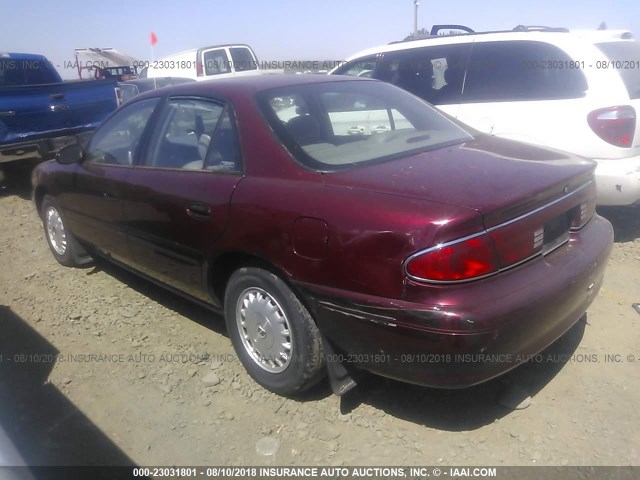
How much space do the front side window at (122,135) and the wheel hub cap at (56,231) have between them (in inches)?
35.9

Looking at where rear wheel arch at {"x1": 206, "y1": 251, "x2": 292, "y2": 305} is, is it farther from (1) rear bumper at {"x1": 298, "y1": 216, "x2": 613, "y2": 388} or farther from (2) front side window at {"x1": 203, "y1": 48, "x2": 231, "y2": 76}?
(2) front side window at {"x1": 203, "y1": 48, "x2": 231, "y2": 76}

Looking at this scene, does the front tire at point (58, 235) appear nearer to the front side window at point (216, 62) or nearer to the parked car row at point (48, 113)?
the parked car row at point (48, 113)

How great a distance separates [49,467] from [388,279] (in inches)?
70.6

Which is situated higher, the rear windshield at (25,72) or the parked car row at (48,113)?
the rear windshield at (25,72)

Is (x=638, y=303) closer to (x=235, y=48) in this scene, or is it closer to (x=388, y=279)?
(x=388, y=279)

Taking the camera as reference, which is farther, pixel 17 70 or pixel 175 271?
pixel 17 70

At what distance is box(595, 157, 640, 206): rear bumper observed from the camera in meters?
4.39

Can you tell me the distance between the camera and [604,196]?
4.48 metres

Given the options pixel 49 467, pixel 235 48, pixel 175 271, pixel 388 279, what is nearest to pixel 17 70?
pixel 235 48

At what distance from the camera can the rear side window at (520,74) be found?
4.66 m

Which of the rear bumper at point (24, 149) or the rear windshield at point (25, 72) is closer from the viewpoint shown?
the rear bumper at point (24, 149)

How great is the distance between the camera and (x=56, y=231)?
4.89 m

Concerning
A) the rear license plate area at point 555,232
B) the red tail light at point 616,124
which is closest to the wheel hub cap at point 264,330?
the rear license plate area at point 555,232

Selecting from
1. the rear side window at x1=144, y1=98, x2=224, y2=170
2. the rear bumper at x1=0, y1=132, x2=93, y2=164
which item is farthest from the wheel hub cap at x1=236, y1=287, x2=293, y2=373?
the rear bumper at x1=0, y1=132, x2=93, y2=164
